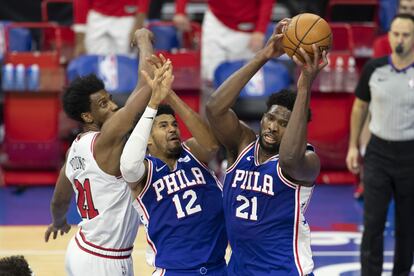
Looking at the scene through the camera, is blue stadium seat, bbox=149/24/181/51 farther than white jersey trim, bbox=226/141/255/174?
Yes

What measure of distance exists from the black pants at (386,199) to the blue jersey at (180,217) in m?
2.25

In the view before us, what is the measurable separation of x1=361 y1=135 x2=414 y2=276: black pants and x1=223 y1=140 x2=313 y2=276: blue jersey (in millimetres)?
2130

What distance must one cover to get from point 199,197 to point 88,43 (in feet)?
20.1

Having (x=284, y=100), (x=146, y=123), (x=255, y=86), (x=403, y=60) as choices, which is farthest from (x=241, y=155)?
(x=255, y=86)

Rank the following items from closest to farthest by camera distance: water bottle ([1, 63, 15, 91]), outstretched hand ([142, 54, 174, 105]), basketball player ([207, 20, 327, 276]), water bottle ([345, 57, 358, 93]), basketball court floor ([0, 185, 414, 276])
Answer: outstretched hand ([142, 54, 174, 105]), basketball player ([207, 20, 327, 276]), basketball court floor ([0, 185, 414, 276]), water bottle ([1, 63, 15, 91]), water bottle ([345, 57, 358, 93])

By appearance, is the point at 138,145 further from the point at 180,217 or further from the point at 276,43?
the point at 276,43

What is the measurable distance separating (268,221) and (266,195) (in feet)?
0.50

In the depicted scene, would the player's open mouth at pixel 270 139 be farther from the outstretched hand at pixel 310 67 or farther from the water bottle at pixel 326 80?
the water bottle at pixel 326 80

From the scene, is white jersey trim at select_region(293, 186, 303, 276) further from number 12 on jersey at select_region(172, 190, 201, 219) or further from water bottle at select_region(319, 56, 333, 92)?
water bottle at select_region(319, 56, 333, 92)

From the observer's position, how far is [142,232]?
9.91m

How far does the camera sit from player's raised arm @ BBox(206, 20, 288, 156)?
6.03 m

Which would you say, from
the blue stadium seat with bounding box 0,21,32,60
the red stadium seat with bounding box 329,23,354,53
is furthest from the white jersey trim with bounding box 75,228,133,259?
the blue stadium seat with bounding box 0,21,32,60

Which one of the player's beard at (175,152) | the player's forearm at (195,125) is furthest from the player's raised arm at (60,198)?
the player's forearm at (195,125)

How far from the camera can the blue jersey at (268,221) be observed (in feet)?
19.9
